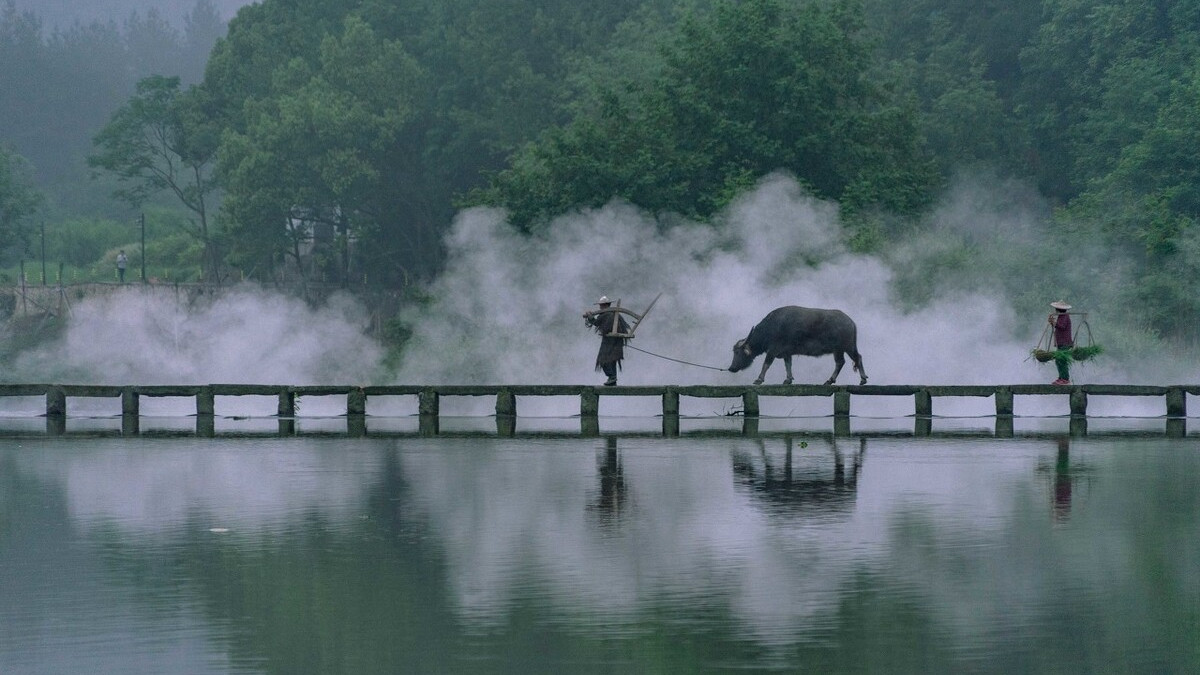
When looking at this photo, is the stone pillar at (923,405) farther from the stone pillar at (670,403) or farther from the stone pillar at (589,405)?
the stone pillar at (589,405)

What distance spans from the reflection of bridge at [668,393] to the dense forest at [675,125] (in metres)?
12.1

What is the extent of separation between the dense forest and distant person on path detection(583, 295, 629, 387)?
40.8 feet

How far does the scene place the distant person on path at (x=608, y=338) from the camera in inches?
1390

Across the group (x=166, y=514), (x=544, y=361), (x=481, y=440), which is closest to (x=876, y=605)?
(x=166, y=514)

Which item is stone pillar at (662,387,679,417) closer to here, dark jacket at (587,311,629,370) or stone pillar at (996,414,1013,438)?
dark jacket at (587,311,629,370)

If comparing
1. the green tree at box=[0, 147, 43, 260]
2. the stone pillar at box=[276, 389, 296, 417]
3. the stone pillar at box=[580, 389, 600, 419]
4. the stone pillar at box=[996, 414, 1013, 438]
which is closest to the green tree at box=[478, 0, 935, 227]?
the stone pillar at box=[276, 389, 296, 417]

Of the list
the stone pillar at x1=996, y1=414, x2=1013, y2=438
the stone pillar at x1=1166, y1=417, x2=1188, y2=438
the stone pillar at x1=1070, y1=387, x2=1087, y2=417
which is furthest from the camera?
the stone pillar at x1=1070, y1=387, x2=1087, y2=417

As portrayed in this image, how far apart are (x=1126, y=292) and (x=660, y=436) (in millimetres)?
20290

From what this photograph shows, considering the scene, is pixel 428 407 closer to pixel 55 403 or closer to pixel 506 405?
pixel 506 405

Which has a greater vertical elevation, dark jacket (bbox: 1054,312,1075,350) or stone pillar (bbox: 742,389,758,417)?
dark jacket (bbox: 1054,312,1075,350)

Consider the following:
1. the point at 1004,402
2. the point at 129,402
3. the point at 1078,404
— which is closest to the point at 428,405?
the point at 129,402

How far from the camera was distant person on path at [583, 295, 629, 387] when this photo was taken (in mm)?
35312

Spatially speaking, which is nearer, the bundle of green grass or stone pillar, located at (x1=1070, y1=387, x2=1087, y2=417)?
stone pillar, located at (x1=1070, y1=387, x2=1087, y2=417)

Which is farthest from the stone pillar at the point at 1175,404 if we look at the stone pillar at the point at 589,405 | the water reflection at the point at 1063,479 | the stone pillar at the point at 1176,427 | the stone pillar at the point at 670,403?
the stone pillar at the point at 589,405
